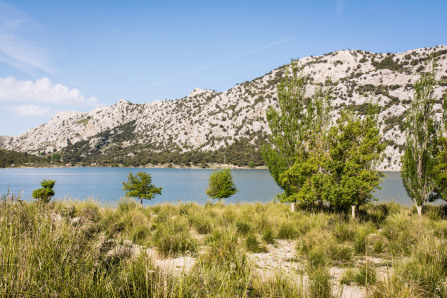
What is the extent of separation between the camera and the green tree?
Answer: 10.1m

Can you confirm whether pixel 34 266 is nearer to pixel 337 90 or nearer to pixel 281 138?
pixel 281 138

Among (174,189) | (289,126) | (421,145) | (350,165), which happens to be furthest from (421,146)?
(174,189)

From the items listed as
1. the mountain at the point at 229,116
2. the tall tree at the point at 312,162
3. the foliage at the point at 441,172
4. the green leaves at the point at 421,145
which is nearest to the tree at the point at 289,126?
the tall tree at the point at 312,162

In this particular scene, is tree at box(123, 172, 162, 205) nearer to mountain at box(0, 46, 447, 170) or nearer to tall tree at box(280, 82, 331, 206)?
tall tree at box(280, 82, 331, 206)

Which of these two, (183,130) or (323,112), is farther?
(183,130)

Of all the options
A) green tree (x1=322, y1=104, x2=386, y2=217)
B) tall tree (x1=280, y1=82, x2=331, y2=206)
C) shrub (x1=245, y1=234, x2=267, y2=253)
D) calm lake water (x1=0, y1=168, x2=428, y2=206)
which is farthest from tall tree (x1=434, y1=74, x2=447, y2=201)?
shrub (x1=245, y1=234, x2=267, y2=253)

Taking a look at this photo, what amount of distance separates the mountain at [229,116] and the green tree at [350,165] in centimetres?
6959

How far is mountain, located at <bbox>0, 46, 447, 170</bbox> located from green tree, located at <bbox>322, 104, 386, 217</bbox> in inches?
2740

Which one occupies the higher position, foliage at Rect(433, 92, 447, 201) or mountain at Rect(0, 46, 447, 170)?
mountain at Rect(0, 46, 447, 170)

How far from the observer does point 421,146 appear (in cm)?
1398

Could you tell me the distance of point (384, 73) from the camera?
97.4 m

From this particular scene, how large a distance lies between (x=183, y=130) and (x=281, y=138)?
126 meters

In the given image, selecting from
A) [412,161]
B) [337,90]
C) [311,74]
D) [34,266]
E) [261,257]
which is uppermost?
[311,74]

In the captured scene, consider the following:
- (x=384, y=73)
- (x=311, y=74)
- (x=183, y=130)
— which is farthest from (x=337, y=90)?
(x=183, y=130)
